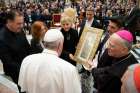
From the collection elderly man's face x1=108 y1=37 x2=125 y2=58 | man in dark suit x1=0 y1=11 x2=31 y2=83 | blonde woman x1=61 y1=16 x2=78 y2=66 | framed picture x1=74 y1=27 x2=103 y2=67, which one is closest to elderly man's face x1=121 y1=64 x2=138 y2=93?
elderly man's face x1=108 y1=37 x2=125 y2=58

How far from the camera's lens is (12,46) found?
176 inches

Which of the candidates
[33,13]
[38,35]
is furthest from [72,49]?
[33,13]

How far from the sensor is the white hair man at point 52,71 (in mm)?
3072

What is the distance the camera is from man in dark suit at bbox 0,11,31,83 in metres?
4.44

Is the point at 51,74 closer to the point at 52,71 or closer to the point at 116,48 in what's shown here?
the point at 52,71

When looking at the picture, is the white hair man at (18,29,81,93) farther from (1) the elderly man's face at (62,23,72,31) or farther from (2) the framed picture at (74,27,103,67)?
(1) the elderly man's face at (62,23,72,31)

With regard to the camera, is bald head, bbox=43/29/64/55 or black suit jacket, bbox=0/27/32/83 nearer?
bald head, bbox=43/29/64/55

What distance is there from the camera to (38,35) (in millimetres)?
4926

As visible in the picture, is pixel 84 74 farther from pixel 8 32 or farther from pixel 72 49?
pixel 8 32

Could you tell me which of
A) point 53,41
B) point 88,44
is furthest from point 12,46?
point 53,41

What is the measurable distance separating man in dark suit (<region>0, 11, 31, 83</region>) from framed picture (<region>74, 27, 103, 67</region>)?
773mm

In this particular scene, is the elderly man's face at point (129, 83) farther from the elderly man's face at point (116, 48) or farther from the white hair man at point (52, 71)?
the elderly man's face at point (116, 48)

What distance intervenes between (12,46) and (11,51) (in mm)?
68

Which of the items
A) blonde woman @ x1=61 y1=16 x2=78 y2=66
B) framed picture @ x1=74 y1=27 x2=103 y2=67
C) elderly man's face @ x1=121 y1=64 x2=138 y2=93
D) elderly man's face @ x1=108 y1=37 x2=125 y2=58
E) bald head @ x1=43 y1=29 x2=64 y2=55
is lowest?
blonde woman @ x1=61 y1=16 x2=78 y2=66
